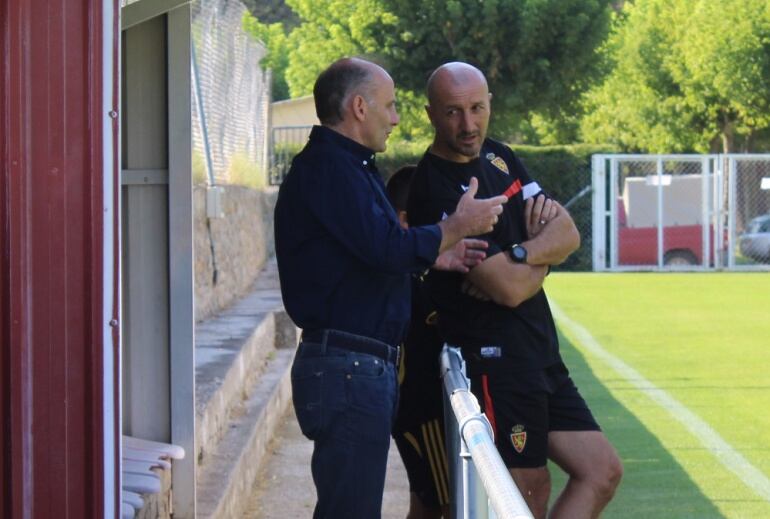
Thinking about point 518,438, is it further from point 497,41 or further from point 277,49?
point 277,49

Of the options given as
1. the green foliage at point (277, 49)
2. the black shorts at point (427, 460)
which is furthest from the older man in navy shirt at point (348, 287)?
the green foliage at point (277, 49)

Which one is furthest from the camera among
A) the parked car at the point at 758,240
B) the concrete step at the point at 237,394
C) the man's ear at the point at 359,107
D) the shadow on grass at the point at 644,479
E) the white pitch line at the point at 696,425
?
the parked car at the point at 758,240

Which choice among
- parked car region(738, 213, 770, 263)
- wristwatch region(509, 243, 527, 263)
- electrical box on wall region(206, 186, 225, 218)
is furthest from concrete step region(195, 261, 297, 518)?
parked car region(738, 213, 770, 263)

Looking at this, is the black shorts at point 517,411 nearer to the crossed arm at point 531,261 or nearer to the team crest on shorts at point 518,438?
→ the team crest on shorts at point 518,438

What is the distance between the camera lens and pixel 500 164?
4.88 metres

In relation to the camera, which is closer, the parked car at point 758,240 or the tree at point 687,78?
the parked car at point 758,240

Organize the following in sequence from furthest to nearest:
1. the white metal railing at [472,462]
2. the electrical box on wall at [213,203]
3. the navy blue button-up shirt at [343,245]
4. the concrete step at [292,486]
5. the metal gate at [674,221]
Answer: the metal gate at [674,221] → the electrical box on wall at [213,203] → the concrete step at [292,486] → the navy blue button-up shirt at [343,245] → the white metal railing at [472,462]

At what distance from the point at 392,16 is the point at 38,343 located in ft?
103

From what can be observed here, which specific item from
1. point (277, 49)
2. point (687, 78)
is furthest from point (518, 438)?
point (277, 49)

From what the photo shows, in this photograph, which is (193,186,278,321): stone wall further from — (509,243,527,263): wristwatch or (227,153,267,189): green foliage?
(509,243,527,263): wristwatch

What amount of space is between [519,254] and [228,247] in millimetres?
8546

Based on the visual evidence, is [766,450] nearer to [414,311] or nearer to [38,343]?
[414,311]

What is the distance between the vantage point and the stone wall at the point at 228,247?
1084 cm

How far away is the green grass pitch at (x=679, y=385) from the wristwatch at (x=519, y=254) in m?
2.85
